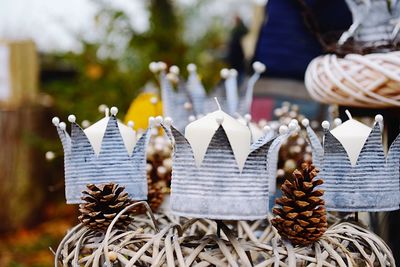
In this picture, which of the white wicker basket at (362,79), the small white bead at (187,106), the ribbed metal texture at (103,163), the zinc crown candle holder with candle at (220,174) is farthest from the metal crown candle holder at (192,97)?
the zinc crown candle holder with candle at (220,174)

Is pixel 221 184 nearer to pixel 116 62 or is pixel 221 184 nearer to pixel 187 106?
pixel 187 106

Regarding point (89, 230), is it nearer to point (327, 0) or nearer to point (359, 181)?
point (359, 181)

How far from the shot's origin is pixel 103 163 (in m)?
0.71

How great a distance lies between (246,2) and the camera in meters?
4.39

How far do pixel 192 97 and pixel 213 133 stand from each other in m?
0.42

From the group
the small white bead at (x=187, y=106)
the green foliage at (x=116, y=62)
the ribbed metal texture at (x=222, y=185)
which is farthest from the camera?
the green foliage at (x=116, y=62)

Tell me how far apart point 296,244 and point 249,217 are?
0.28ft

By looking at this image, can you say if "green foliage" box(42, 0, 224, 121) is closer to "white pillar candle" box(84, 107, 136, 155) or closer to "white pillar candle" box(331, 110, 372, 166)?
"white pillar candle" box(84, 107, 136, 155)

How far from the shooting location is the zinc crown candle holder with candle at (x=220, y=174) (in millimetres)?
582

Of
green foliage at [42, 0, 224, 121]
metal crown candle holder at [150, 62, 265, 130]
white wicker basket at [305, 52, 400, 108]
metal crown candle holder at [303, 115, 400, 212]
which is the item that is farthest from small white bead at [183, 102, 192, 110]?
green foliage at [42, 0, 224, 121]

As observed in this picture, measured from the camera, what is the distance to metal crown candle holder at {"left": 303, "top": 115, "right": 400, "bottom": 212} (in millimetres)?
673

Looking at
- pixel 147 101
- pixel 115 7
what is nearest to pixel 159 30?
pixel 115 7

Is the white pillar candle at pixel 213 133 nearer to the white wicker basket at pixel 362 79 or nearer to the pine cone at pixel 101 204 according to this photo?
the pine cone at pixel 101 204

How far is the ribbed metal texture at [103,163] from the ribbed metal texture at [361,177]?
0.78ft
